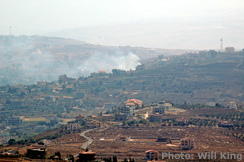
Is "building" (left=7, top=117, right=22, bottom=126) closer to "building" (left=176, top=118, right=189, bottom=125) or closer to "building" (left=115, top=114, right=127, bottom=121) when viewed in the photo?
"building" (left=115, top=114, right=127, bottom=121)

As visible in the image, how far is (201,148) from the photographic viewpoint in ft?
353

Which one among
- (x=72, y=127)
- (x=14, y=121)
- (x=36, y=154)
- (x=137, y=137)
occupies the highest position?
(x=36, y=154)

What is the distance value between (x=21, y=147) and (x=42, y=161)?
32098mm

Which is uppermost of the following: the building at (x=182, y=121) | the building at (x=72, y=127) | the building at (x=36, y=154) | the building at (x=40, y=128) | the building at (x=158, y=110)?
the building at (x=36, y=154)

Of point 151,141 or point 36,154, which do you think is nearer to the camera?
point 36,154

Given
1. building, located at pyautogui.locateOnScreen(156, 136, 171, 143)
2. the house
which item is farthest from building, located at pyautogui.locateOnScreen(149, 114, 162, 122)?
building, located at pyautogui.locateOnScreen(156, 136, 171, 143)

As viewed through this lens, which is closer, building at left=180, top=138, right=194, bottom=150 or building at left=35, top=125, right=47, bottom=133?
building at left=180, top=138, right=194, bottom=150

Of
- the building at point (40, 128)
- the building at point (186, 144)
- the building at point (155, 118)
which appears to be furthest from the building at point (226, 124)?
the building at point (40, 128)

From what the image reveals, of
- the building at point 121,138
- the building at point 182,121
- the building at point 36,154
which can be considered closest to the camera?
the building at point 36,154

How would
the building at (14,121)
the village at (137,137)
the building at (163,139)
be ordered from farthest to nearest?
the building at (14,121) < the building at (163,139) < the village at (137,137)

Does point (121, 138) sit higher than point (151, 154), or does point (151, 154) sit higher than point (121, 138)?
point (151, 154)

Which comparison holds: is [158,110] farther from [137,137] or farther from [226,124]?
[137,137]

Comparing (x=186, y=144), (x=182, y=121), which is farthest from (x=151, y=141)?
(x=182, y=121)

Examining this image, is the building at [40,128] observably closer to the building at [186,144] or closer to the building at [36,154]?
the building at [186,144]
